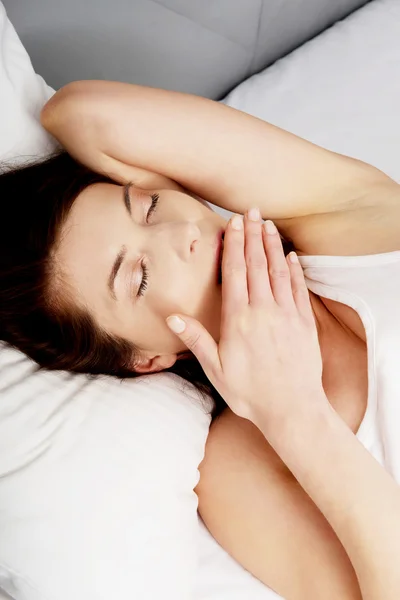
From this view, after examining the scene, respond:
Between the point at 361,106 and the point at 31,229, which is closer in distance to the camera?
the point at 31,229

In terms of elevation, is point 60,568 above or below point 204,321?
below

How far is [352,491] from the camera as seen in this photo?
2.64ft

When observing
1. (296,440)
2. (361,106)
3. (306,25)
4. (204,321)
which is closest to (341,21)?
(306,25)

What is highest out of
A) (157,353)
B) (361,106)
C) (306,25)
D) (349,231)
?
(306,25)

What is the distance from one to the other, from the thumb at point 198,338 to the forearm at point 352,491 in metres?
0.14

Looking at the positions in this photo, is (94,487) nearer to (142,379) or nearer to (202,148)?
(142,379)

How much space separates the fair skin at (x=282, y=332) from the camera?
2.69 feet

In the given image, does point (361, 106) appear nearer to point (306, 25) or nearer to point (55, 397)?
point (306, 25)

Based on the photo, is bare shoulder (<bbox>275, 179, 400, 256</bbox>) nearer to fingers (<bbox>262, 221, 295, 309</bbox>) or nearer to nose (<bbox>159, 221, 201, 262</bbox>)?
fingers (<bbox>262, 221, 295, 309</bbox>)

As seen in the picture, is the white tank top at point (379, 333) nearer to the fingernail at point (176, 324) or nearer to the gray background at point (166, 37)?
the fingernail at point (176, 324)

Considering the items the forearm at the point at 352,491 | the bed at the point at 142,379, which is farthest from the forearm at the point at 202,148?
the forearm at the point at 352,491

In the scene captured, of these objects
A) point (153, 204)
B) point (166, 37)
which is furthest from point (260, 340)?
point (166, 37)

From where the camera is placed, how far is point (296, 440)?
849 millimetres

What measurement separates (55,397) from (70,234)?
0.84 feet
